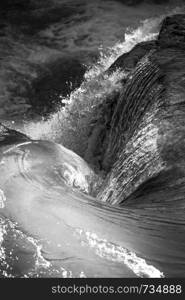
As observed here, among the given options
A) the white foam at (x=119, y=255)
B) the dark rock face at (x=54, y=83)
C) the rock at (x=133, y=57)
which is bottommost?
the dark rock face at (x=54, y=83)

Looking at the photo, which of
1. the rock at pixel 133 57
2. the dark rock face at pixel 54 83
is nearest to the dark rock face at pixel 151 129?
the rock at pixel 133 57

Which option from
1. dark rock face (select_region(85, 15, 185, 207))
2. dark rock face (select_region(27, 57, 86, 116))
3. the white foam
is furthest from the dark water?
dark rock face (select_region(27, 57, 86, 116))

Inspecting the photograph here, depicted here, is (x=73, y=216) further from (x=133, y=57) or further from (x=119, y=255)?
(x=133, y=57)

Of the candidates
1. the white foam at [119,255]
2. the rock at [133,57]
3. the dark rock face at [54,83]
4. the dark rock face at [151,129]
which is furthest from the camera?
the dark rock face at [54,83]

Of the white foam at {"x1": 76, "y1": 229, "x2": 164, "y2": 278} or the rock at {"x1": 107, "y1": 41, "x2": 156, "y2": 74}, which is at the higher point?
the white foam at {"x1": 76, "y1": 229, "x2": 164, "y2": 278}

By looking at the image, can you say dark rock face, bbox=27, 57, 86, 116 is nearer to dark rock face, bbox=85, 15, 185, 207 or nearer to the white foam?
dark rock face, bbox=85, 15, 185, 207

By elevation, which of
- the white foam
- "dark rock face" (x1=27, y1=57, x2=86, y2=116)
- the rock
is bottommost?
"dark rock face" (x1=27, y1=57, x2=86, y2=116)

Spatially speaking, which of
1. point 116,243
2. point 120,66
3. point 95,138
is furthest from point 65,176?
point 120,66

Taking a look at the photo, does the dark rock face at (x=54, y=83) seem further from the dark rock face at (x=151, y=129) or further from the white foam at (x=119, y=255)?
the white foam at (x=119, y=255)
